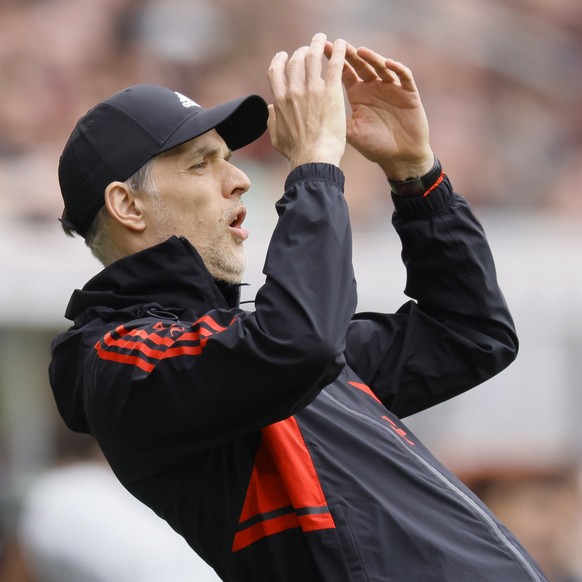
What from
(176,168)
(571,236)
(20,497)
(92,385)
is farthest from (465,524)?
(571,236)

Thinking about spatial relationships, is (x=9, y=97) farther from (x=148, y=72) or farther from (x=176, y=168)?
(x=176, y=168)

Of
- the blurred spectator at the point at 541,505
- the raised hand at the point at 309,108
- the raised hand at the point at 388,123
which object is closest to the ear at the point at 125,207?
the raised hand at the point at 309,108

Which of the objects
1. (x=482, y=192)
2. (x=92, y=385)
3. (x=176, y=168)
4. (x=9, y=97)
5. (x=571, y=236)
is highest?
(x=9, y=97)

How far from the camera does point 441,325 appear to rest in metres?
2.41

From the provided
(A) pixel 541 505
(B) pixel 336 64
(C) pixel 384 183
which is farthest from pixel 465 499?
(C) pixel 384 183

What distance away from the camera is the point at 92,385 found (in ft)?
6.84

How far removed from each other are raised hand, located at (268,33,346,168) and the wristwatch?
1.24ft

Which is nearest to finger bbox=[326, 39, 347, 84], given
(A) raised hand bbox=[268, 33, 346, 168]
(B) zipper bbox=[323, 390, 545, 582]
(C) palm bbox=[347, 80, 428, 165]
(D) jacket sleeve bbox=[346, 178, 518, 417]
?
(A) raised hand bbox=[268, 33, 346, 168]

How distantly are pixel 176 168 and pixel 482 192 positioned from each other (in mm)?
4273

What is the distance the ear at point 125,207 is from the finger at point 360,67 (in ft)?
1.62

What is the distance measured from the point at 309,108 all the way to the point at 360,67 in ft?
1.21

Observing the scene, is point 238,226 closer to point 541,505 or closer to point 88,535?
point 88,535

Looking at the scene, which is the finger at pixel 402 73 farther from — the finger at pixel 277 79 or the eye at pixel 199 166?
the eye at pixel 199 166

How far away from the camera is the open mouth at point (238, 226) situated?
91.0 inches
